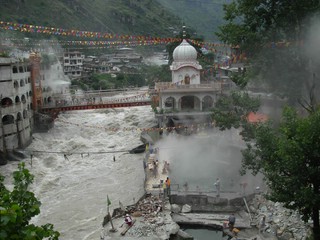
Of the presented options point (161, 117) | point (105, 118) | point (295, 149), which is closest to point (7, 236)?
point (295, 149)

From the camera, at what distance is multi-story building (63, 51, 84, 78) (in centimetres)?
8231

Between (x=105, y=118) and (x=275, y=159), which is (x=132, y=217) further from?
(x=105, y=118)

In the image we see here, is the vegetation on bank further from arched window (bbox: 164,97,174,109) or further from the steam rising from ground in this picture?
arched window (bbox: 164,97,174,109)

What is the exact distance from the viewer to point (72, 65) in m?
82.6

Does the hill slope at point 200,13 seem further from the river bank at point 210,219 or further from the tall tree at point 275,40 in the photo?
the river bank at point 210,219

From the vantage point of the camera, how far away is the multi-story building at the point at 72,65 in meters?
82.3

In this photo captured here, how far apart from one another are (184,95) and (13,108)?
17353mm

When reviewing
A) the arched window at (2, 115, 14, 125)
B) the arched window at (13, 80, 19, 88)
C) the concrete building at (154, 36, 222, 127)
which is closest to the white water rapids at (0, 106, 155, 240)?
the arched window at (2, 115, 14, 125)

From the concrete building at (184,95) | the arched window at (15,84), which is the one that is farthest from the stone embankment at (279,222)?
the arched window at (15,84)

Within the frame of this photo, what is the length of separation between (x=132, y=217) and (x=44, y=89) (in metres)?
37.9

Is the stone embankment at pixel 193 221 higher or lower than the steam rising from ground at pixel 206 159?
lower

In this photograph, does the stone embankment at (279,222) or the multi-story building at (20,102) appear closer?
the stone embankment at (279,222)

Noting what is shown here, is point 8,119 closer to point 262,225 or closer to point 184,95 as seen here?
point 184,95

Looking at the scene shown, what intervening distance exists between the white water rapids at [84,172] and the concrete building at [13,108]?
1817 mm
